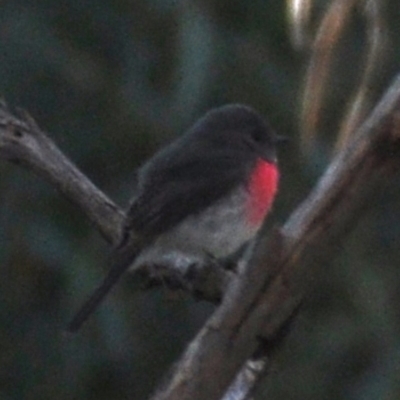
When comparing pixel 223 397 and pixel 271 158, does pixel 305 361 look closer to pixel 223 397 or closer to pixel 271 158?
pixel 271 158

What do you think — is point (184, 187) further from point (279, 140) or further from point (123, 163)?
point (123, 163)

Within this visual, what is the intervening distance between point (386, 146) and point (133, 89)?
208 cm

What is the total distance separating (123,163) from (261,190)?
32.8 inches

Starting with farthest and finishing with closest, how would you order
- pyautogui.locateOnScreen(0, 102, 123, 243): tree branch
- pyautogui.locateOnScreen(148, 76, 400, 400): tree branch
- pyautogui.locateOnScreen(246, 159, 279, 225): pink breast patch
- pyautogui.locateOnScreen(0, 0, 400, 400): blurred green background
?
pyautogui.locateOnScreen(0, 0, 400, 400): blurred green background → pyautogui.locateOnScreen(246, 159, 279, 225): pink breast patch → pyautogui.locateOnScreen(0, 102, 123, 243): tree branch → pyautogui.locateOnScreen(148, 76, 400, 400): tree branch

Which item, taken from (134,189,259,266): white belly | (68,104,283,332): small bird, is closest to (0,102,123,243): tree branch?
(68,104,283,332): small bird

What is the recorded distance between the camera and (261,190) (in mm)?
4117

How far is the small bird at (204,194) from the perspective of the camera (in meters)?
3.77

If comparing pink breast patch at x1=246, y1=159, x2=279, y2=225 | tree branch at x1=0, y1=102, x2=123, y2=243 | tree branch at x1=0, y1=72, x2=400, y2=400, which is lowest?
pink breast patch at x1=246, y1=159, x2=279, y2=225

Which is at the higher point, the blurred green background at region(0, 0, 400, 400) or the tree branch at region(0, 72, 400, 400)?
the tree branch at region(0, 72, 400, 400)

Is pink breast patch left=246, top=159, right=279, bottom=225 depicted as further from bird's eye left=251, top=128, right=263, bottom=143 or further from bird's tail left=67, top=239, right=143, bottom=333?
bird's tail left=67, top=239, right=143, bottom=333

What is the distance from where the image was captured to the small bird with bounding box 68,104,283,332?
3.77 metres

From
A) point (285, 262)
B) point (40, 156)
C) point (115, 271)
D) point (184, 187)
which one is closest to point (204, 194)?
point (184, 187)

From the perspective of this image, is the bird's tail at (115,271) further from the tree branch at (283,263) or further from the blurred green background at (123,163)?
the tree branch at (283,263)

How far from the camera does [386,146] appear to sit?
2729 millimetres
